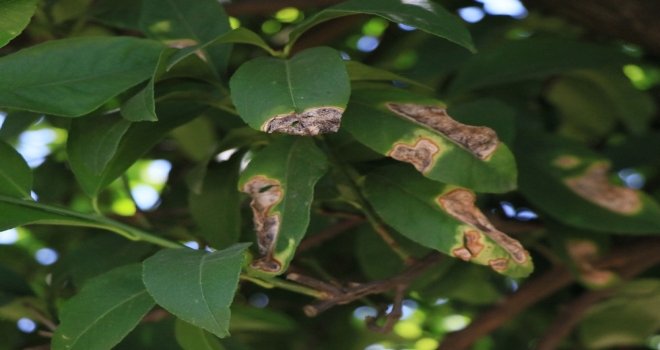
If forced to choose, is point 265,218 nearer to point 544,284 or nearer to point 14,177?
point 14,177

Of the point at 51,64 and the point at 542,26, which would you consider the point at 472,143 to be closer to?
the point at 51,64

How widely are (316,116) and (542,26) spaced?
0.97m

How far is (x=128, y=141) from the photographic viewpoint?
722mm

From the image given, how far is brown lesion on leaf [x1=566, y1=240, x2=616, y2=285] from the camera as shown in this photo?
1.08 m

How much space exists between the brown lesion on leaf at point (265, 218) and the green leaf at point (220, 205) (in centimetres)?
13

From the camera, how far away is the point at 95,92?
65 centimetres

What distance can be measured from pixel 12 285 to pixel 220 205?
0.26m

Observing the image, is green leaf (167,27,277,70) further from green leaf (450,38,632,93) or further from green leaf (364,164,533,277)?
green leaf (450,38,632,93)

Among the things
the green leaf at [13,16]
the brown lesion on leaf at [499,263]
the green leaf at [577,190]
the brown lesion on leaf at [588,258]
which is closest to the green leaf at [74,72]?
the green leaf at [13,16]

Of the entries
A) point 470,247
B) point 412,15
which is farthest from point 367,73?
point 470,247

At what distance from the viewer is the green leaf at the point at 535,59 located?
1094mm

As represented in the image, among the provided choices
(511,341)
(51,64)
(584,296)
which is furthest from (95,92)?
(511,341)

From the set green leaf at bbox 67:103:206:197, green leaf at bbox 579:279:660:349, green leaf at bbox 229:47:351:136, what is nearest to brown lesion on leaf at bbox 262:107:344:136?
green leaf at bbox 229:47:351:136

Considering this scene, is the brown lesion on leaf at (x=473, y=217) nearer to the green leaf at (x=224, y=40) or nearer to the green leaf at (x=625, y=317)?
the green leaf at (x=224, y=40)
